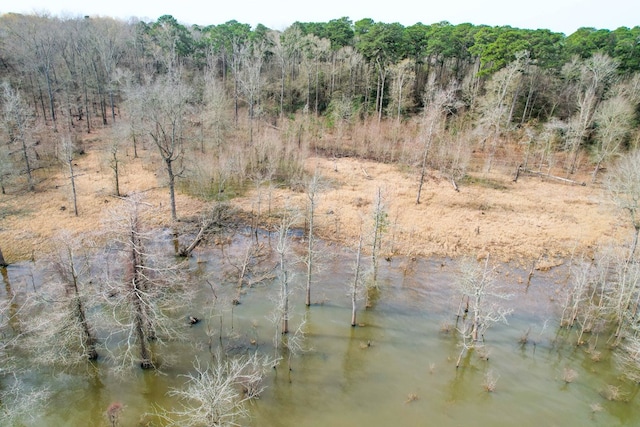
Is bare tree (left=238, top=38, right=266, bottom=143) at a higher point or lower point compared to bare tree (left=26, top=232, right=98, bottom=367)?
higher

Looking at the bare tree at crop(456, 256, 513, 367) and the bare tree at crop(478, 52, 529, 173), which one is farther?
the bare tree at crop(478, 52, 529, 173)

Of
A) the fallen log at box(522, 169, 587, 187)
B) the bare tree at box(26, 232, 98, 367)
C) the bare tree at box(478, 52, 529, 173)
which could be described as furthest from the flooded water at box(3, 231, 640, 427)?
the bare tree at box(478, 52, 529, 173)

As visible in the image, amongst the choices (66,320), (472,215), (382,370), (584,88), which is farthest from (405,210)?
(584,88)

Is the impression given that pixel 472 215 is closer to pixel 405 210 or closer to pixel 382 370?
pixel 405 210

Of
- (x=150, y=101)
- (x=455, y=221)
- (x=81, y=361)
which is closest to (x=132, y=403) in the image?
(x=81, y=361)

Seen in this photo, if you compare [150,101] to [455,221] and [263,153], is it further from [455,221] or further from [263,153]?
[455,221]

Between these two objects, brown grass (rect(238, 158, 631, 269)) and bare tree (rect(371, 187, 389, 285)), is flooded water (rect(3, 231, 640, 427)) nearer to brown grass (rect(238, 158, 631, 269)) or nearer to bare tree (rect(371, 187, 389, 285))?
bare tree (rect(371, 187, 389, 285))

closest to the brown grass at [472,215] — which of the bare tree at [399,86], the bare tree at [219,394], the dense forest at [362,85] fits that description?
the dense forest at [362,85]
